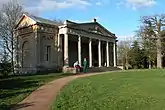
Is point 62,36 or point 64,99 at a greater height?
point 62,36

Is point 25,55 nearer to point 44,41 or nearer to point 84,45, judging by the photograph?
point 44,41

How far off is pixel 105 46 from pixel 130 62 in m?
16.9

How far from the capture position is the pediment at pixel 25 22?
4253 cm

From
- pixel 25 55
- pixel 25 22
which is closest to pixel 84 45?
pixel 25 55

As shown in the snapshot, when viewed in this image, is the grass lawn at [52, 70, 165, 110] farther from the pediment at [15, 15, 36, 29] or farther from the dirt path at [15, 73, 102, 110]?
the pediment at [15, 15, 36, 29]

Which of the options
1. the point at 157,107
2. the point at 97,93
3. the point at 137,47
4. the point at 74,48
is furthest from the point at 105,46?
the point at 157,107

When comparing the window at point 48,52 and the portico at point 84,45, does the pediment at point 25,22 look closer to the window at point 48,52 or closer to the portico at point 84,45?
the window at point 48,52

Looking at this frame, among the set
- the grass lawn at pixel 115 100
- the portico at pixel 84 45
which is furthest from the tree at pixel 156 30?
the grass lawn at pixel 115 100

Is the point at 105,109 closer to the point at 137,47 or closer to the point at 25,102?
the point at 25,102

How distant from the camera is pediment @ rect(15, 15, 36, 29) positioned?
1674 inches

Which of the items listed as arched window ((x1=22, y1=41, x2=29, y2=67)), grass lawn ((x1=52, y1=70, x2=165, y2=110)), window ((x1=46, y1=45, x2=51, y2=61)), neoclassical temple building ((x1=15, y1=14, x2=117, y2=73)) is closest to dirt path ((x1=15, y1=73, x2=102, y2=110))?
grass lawn ((x1=52, y1=70, x2=165, y2=110))

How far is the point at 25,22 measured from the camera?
43.7 m

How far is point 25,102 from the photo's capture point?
1355 cm

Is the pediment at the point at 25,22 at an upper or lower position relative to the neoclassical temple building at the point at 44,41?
upper
